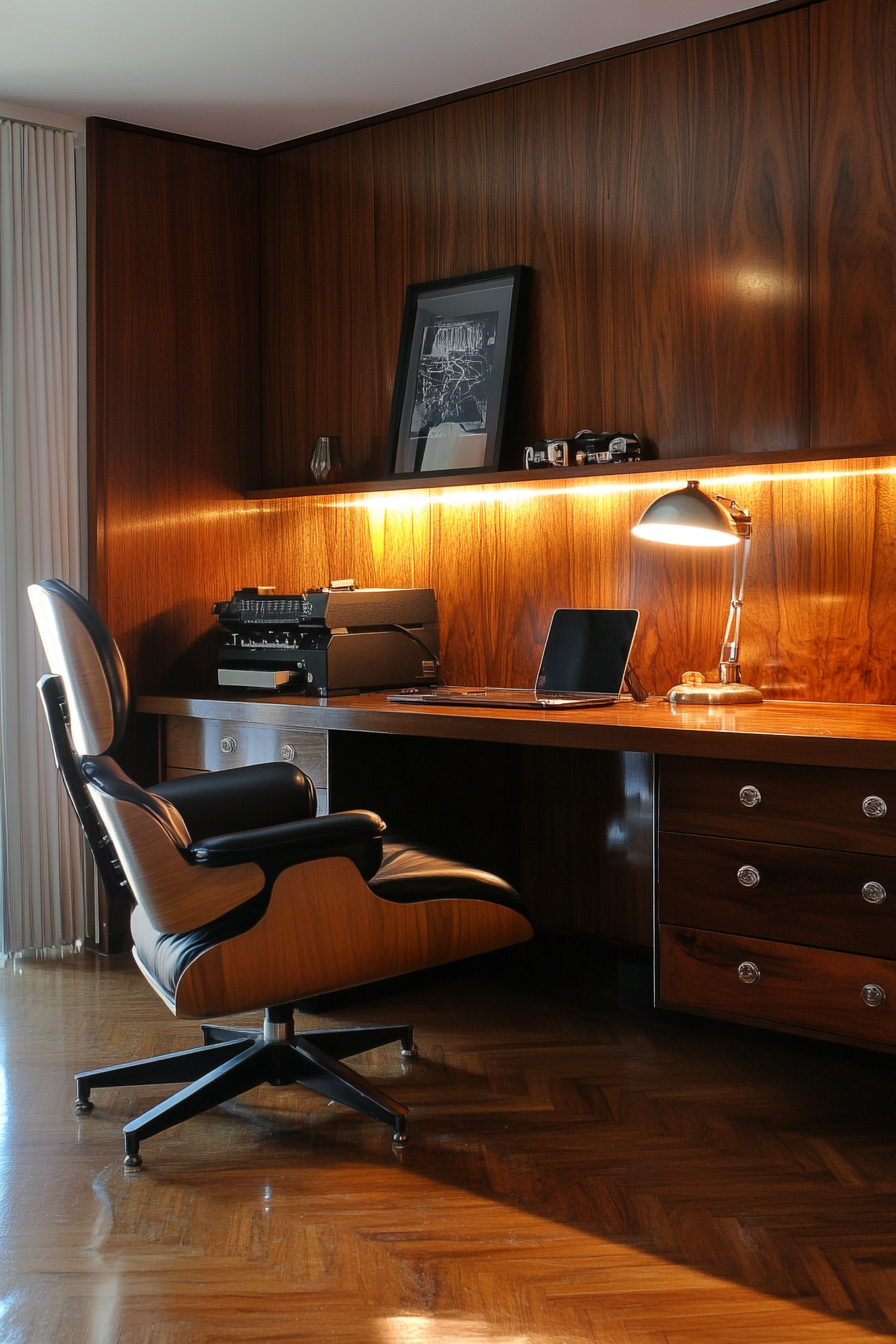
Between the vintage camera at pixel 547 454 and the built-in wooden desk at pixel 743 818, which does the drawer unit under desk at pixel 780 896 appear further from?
the vintage camera at pixel 547 454

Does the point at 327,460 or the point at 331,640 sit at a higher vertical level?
the point at 327,460

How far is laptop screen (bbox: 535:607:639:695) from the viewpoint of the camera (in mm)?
3240

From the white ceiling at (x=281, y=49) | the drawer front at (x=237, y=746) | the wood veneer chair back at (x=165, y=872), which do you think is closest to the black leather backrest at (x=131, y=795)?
the wood veneer chair back at (x=165, y=872)

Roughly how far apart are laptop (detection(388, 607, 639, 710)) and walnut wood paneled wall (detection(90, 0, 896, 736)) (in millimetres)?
122

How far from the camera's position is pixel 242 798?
2.74 m

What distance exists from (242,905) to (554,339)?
1.87m

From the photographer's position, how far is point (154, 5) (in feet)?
9.92

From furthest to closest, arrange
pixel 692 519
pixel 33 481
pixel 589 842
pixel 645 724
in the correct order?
pixel 33 481
pixel 589 842
pixel 692 519
pixel 645 724

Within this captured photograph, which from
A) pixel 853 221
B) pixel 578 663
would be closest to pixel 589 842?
pixel 578 663

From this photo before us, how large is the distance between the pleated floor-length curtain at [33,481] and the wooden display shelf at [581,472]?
24.5 inches

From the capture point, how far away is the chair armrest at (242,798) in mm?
2688

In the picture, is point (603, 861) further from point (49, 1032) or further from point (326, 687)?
point (49, 1032)

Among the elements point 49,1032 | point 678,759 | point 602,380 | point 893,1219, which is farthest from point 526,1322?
point 602,380

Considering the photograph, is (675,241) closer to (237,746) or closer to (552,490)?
(552,490)
